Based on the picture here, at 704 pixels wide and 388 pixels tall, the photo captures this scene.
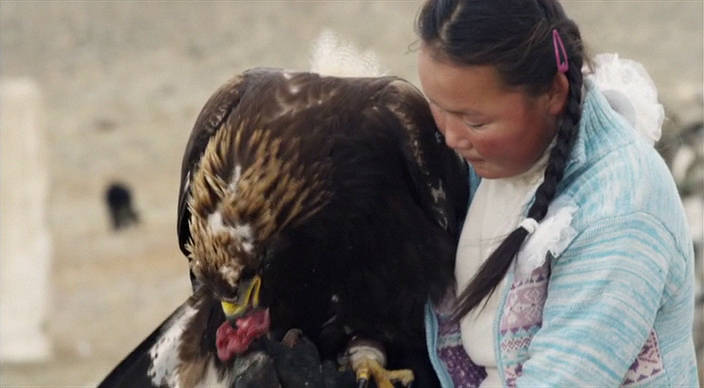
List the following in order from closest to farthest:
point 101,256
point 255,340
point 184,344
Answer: point 255,340 < point 184,344 < point 101,256

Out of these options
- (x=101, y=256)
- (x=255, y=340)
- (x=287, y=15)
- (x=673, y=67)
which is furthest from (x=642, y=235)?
(x=287, y=15)

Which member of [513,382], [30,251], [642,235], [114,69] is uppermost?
[114,69]

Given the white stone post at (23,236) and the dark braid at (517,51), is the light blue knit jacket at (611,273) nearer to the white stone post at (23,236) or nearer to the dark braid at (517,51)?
the dark braid at (517,51)

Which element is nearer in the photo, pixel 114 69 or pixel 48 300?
pixel 48 300

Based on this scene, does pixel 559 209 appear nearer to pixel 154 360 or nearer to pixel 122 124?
pixel 154 360

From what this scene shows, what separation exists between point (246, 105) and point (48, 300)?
772 cm

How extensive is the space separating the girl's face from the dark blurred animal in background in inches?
392

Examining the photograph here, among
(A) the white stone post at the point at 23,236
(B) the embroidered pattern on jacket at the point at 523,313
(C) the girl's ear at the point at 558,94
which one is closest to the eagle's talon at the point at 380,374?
(B) the embroidered pattern on jacket at the point at 523,313

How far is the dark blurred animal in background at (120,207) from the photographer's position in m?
12.6

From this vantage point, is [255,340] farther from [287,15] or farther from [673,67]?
[287,15]

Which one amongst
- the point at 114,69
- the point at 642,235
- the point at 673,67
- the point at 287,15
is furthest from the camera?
the point at 287,15

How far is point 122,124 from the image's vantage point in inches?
626

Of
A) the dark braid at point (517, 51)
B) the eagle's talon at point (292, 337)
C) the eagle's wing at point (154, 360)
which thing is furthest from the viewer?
the eagle's wing at point (154, 360)

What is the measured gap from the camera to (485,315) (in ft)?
9.78
